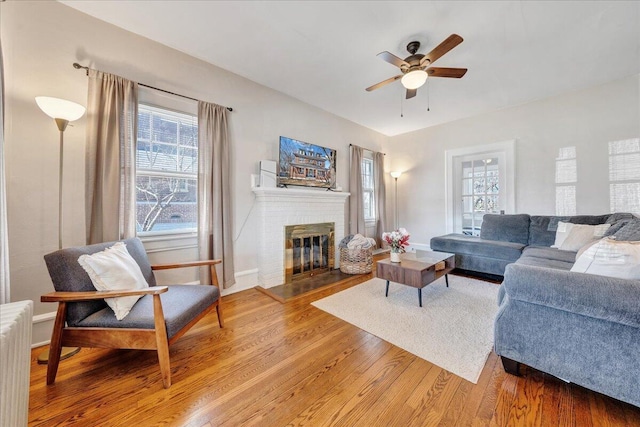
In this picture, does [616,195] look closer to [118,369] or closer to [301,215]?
[301,215]

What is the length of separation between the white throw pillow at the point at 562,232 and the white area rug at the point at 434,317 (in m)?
1.03

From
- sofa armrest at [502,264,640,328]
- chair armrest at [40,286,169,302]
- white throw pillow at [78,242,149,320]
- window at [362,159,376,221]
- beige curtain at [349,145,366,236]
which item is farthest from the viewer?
window at [362,159,376,221]

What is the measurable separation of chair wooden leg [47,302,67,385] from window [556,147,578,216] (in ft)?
18.7

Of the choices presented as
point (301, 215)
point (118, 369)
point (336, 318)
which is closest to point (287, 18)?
point (301, 215)

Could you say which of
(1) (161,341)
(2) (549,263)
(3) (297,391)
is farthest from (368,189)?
(1) (161,341)

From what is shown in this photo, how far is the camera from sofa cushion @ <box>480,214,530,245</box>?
138 inches

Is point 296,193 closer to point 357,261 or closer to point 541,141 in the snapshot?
point 357,261

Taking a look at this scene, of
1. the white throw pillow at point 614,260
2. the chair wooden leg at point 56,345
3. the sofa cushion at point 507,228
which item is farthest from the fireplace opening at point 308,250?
the white throw pillow at point 614,260

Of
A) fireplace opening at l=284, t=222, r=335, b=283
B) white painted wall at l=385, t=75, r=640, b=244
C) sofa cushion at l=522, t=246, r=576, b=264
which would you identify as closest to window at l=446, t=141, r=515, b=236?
white painted wall at l=385, t=75, r=640, b=244

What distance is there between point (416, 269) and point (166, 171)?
112 inches

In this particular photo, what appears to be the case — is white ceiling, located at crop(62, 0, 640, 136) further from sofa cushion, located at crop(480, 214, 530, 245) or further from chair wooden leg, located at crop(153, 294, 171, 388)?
chair wooden leg, located at crop(153, 294, 171, 388)

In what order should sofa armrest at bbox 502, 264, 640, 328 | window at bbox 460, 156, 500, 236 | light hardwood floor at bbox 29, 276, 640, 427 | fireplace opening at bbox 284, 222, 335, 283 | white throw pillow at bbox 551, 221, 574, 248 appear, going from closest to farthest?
1. sofa armrest at bbox 502, 264, 640, 328
2. light hardwood floor at bbox 29, 276, 640, 427
3. white throw pillow at bbox 551, 221, 574, 248
4. fireplace opening at bbox 284, 222, 335, 283
5. window at bbox 460, 156, 500, 236

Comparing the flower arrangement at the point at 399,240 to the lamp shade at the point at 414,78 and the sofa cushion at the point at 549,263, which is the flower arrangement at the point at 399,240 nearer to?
the sofa cushion at the point at 549,263

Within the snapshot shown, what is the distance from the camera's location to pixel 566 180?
11.5 ft
